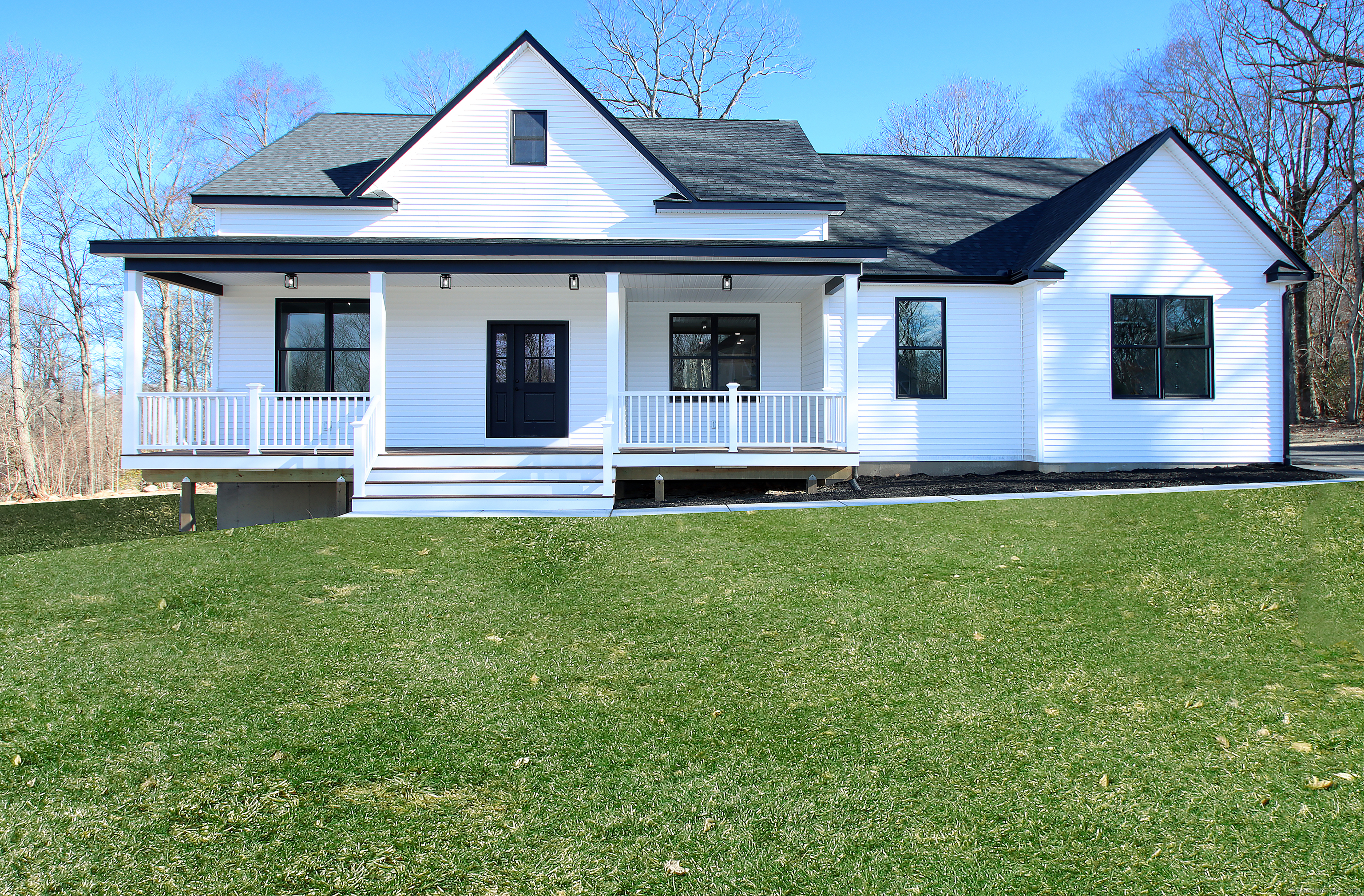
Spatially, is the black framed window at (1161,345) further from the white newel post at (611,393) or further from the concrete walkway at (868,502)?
the white newel post at (611,393)

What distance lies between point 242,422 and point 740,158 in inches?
380

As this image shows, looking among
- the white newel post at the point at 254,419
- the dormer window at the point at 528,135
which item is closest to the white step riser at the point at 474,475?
the white newel post at the point at 254,419

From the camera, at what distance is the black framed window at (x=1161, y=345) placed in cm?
1390

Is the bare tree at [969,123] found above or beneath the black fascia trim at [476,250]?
above

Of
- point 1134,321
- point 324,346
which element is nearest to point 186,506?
point 324,346

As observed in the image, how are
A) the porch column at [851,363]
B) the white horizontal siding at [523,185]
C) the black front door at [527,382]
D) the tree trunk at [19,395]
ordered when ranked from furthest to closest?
the tree trunk at [19,395] < the black front door at [527,382] < the white horizontal siding at [523,185] < the porch column at [851,363]

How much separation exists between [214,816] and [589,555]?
453 centimetres

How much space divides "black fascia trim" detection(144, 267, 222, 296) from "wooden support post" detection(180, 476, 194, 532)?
9.87ft

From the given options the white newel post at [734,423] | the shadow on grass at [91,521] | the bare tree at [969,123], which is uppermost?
the bare tree at [969,123]

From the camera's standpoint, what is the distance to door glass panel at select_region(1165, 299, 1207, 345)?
13.9 meters

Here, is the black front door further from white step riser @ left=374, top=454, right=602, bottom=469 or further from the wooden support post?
the wooden support post

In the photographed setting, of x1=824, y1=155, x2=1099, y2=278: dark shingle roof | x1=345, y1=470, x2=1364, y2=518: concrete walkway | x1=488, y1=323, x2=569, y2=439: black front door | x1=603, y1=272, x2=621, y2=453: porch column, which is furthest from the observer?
x1=824, y1=155, x2=1099, y2=278: dark shingle roof

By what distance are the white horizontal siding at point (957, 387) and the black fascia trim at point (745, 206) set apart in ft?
5.24

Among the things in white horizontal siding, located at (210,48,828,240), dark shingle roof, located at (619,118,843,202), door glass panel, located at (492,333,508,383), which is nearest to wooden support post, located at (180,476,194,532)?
white horizontal siding, located at (210,48,828,240)
